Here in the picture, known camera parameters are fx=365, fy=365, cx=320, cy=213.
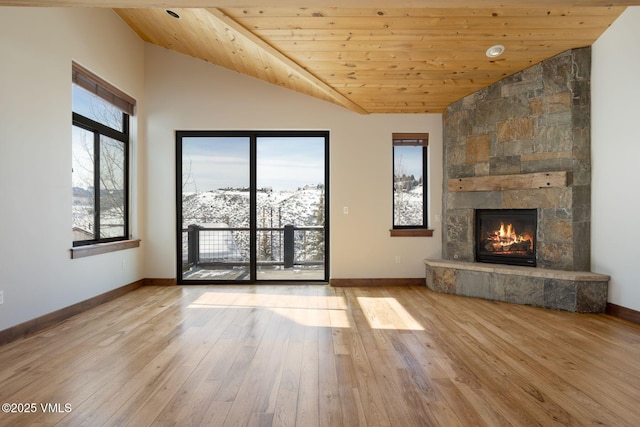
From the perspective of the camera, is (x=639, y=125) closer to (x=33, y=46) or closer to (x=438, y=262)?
(x=438, y=262)

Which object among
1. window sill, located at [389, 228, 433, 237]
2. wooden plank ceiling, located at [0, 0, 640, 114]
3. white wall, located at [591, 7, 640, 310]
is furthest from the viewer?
window sill, located at [389, 228, 433, 237]

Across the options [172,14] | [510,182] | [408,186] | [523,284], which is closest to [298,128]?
[408,186]

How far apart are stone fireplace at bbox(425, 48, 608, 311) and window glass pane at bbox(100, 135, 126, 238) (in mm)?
4221

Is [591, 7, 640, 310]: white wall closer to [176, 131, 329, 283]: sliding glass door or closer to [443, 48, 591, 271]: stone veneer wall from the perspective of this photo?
[443, 48, 591, 271]: stone veneer wall

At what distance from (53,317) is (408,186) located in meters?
4.52

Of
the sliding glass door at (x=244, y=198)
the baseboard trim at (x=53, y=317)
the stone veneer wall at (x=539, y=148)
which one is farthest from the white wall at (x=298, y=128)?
the baseboard trim at (x=53, y=317)

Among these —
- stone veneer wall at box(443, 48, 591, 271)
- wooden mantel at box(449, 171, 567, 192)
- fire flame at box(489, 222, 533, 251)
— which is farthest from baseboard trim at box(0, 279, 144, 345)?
fire flame at box(489, 222, 533, 251)

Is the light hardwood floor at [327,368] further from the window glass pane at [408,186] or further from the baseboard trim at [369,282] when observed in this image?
the window glass pane at [408,186]

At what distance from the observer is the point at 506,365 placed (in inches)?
99.2

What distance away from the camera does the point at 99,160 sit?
4.41 meters

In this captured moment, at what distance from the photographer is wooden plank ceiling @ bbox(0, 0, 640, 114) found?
343 centimetres

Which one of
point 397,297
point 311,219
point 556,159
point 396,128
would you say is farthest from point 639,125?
point 311,219

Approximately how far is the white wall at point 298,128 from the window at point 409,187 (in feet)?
0.45

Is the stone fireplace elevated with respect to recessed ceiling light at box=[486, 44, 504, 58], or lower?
lower
